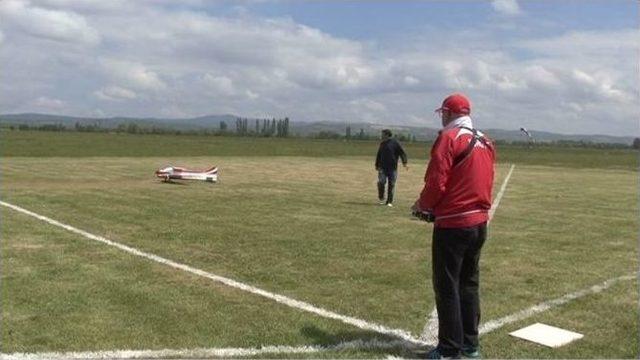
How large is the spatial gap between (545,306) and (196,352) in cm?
407

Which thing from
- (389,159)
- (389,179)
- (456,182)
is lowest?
(389,179)

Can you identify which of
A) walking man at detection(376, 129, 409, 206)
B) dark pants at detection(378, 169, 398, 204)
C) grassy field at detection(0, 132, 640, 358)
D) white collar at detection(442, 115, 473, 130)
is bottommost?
grassy field at detection(0, 132, 640, 358)

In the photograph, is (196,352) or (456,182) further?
(196,352)

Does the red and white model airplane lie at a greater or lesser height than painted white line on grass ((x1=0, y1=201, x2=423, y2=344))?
greater

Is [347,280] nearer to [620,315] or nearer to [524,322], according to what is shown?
[524,322]

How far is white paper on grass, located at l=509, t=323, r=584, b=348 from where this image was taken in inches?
256

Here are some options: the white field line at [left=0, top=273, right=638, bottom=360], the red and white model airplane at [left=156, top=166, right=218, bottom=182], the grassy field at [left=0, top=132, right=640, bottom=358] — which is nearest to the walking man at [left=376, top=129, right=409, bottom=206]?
the grassy field at [left=0, top=132, right=640, bottom=358]

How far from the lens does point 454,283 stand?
6035 mm

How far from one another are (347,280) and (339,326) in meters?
2.07

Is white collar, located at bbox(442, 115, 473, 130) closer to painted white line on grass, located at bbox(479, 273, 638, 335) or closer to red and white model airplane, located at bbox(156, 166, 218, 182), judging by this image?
painted white line on grass, located at bbox(479, 273, 638, 335)

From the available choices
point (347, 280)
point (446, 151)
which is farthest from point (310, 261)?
point (446, 151)

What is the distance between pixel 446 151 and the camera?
574 cm

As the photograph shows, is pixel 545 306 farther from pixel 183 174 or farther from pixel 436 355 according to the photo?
pixel 183 174

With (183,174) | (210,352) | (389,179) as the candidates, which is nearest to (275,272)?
(210,352)
